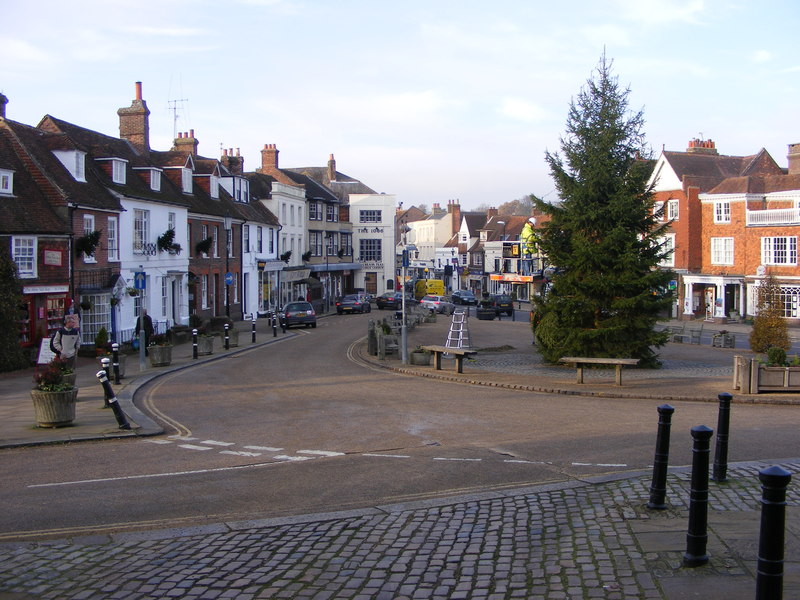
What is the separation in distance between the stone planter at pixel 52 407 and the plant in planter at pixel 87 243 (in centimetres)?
1537

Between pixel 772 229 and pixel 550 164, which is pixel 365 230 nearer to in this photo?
pixel 772 229

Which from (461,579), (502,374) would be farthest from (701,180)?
(461,579)

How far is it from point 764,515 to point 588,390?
46.4 ft

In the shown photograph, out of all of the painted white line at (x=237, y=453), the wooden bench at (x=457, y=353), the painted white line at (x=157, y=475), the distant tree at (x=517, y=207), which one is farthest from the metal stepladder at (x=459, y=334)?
the distant tree at (x=517, y=207)

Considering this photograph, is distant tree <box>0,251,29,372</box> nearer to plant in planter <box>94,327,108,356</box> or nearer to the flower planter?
plant in planter <box>94,327,108,356</box>

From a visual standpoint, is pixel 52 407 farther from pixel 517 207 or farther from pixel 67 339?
pixel 517 207

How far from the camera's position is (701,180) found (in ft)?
180

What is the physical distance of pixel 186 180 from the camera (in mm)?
41281

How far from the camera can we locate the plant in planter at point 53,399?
13.9 m

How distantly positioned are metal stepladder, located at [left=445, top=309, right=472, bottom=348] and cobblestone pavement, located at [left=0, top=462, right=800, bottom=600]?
18903mm

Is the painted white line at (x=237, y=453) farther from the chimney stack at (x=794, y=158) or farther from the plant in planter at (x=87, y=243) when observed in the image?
the chimney stack at (x=794, y=158)

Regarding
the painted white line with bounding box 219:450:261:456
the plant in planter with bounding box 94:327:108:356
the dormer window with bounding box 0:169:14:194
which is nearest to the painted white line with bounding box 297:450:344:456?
the painted white line with bounding box 219:450:261:456

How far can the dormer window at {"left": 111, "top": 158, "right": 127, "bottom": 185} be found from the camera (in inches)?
1292

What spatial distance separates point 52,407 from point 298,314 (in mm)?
30578
